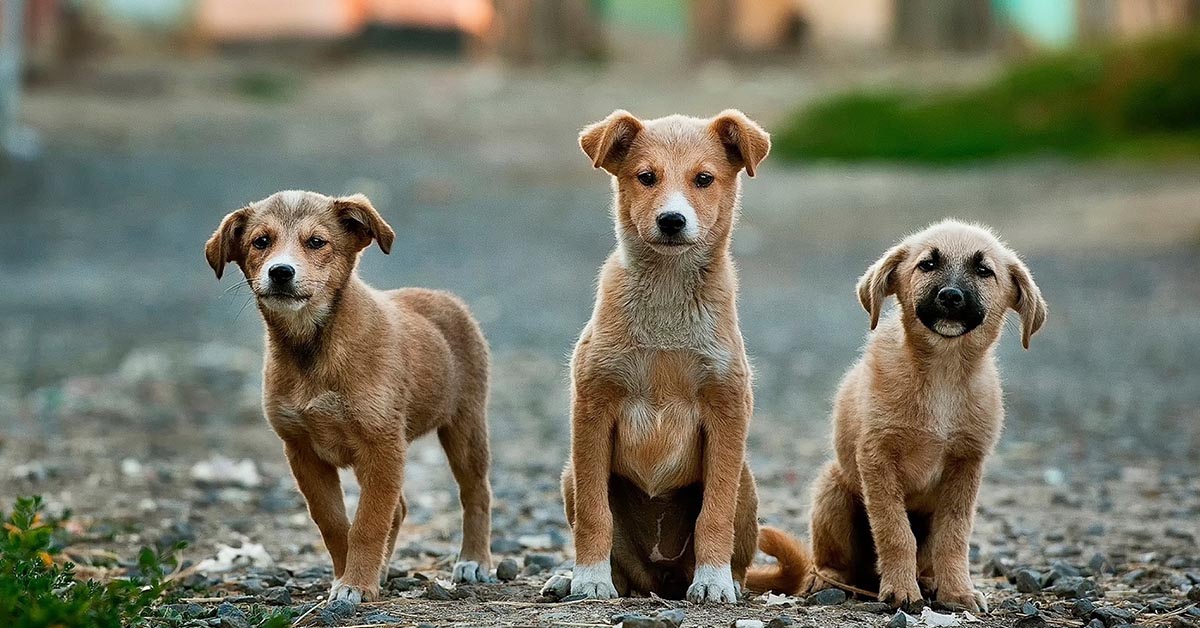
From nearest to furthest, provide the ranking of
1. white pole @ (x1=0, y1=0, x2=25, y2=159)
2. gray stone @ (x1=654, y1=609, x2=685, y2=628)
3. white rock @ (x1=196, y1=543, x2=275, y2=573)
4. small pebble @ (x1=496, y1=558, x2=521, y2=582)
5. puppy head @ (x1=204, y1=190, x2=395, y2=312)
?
gray stone @ (x1=654, y1=609, x2=685, y2=628)
puppy head @ (x1=204, y1=190, x2=395, y2=312)
small pebble @ (x1=496, y1=558, x2=521, y2=582)
white rock @ (x1=196, y1=543, x2=275, y2=573)
white pole @ (x1=0, y1=0, x2=25, y2=159)

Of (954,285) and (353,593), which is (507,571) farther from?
(954,285)

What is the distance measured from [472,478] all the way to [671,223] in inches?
59.1

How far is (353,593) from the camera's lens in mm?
5645

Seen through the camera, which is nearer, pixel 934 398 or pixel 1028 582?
pixel 934 398

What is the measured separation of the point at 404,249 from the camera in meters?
18.4

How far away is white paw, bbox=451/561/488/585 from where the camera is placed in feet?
21.0

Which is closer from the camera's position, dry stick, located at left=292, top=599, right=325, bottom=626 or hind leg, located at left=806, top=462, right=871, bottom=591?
dry stick, located at left=292, top=599, right=325, bottom=626

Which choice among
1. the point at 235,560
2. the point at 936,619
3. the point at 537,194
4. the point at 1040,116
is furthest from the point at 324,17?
the point at 936,619

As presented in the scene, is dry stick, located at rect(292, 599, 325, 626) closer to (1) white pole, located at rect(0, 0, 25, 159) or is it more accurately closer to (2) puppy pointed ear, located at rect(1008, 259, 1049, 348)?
(2) puppy pointed ear, located at rect(1008, 259, 1049, 348)

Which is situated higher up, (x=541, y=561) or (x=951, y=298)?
(x=951, y=298)

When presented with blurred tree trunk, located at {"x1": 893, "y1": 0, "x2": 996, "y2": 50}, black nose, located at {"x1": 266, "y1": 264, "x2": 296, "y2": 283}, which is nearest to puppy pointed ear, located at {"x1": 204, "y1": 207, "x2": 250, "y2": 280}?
black nose, located at {"x1": 266, "y1": 264, "x2": 296, "y2": 283}

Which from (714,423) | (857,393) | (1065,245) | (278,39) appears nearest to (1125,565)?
(857,393)

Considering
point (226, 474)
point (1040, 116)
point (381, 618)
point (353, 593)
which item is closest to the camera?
point (381, 618)

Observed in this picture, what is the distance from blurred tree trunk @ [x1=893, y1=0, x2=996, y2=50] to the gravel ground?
4.54ft
